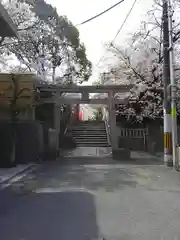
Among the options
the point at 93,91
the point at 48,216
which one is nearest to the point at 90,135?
the point at 93,91

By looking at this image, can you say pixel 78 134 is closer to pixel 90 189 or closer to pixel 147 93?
pixel 147 93

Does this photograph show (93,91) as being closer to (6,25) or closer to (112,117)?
(112,117)

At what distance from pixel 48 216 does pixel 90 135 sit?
2809 cm

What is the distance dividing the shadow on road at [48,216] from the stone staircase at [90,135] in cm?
2275

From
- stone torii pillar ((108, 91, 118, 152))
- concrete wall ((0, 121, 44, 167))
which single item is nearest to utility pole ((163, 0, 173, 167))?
concrete wall ((0, 121, 44, 167))

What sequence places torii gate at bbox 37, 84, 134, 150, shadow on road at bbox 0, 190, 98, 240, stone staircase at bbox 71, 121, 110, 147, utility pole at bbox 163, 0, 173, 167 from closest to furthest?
1. shadow on road at bbox 0, 190, 98, 240
2. utility pole at bbox 163, 0, 173, 167
3. torii gate at bbox 37, 84, 134, 150
4. stone staircase at bbox 71, 121, 110, 147

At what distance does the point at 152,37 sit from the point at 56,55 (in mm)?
10443

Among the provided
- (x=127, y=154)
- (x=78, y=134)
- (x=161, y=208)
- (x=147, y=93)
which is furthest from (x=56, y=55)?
(x=161, y=208)

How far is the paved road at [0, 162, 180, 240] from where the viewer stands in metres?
6.46

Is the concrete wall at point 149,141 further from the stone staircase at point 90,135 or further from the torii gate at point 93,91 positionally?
the torii gate at point 93,91

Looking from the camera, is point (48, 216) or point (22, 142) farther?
point (22, 142)

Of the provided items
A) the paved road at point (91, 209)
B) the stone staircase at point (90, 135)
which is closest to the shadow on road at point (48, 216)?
the paved road at point (91, 209)

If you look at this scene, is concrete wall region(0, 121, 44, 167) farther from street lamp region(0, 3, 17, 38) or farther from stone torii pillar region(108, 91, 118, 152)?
stone torii pillar region(108, 91, 118, 152)

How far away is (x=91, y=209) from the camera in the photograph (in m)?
8.48
